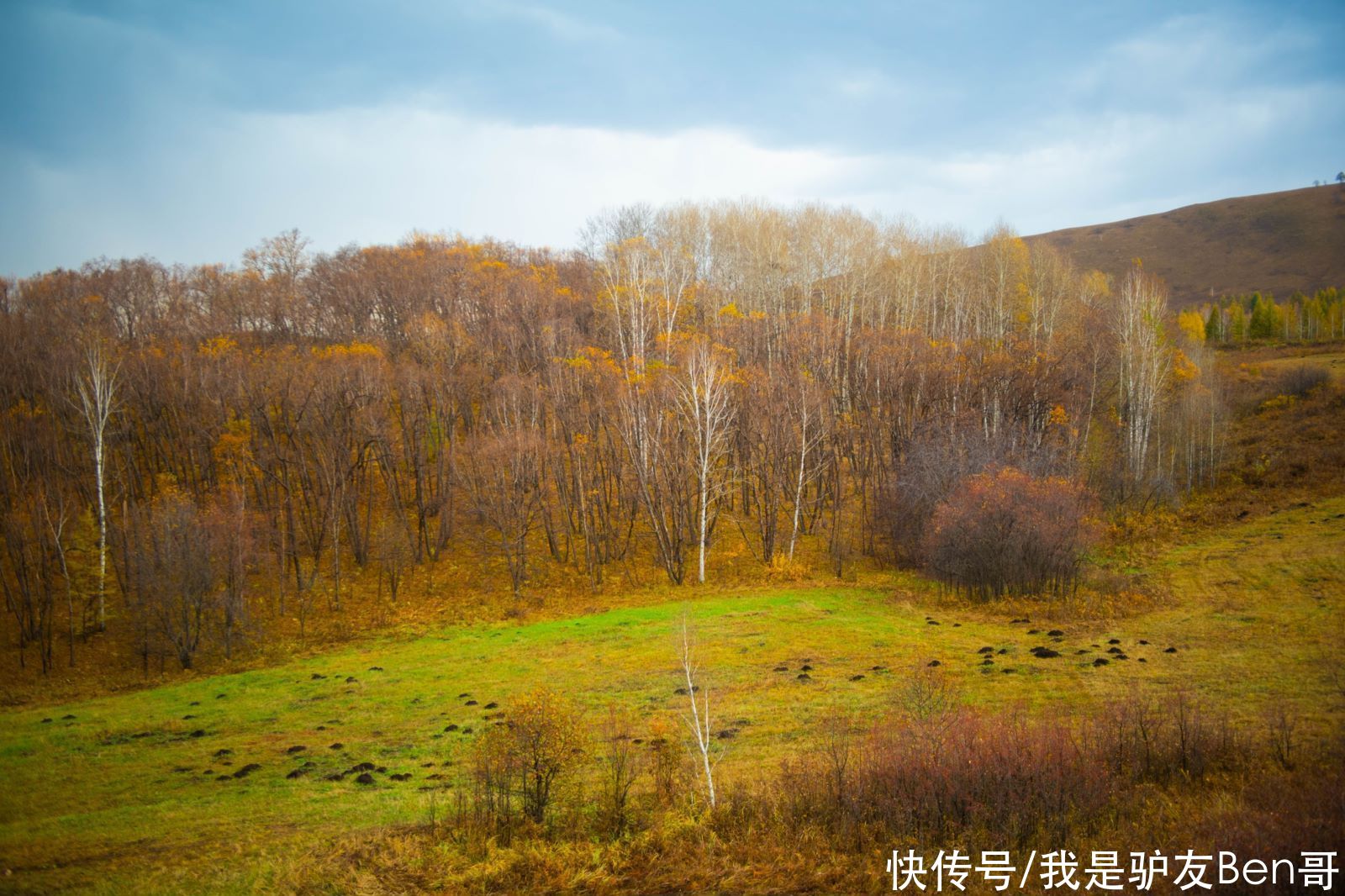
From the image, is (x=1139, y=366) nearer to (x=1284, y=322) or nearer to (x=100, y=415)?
(x=1284, y=322)

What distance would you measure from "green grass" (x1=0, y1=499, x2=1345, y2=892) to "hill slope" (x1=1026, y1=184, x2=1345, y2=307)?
136 meters

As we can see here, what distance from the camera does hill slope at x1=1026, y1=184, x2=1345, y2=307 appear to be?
139m

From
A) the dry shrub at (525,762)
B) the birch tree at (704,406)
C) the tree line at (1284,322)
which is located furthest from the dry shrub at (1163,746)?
the tree line at (1284,322)

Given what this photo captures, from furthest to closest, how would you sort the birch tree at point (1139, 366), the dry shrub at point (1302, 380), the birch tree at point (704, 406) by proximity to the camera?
1. the dry shrub at point (1302, 380)
2. the birch tree at point (1139, 366)
3. the birch tree at point (704, 406)

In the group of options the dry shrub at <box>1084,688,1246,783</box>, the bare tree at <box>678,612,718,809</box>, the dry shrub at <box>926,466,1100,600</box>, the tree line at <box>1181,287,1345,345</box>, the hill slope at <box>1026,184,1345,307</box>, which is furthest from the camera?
the hill slope at <box>1026,184,1345,307</box>

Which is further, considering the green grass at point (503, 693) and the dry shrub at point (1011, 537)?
the dry shrub at point (1011, 537)

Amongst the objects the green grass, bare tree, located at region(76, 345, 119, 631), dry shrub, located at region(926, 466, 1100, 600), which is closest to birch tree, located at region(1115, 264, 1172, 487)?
the green grass

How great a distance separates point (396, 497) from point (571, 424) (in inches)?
492

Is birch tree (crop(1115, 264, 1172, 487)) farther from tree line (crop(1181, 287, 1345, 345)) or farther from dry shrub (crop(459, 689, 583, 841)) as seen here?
dry shrub (crop(459, 689, 583, 841))

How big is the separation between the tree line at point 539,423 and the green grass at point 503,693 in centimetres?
686

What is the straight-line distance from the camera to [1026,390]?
171ft

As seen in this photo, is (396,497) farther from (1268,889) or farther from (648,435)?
(1268,889)

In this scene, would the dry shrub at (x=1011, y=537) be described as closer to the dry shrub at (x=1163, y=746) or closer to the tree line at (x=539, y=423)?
the tree line at (x=539, y=423)

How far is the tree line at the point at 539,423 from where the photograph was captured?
36.8m
